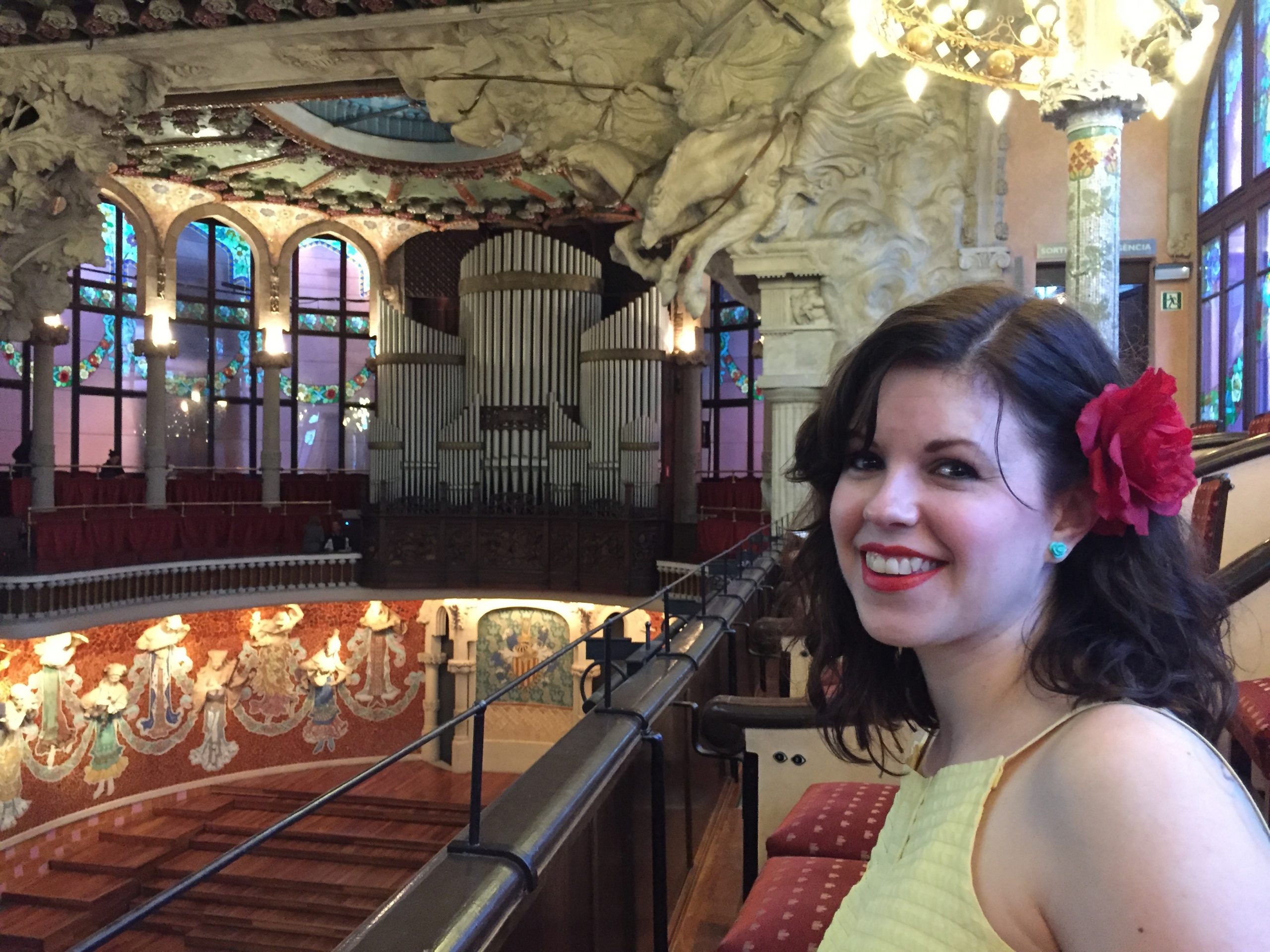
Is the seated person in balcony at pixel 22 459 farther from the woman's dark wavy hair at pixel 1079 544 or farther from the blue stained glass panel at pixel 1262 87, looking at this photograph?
the woman's dark wavy hair at pixel 1079 544

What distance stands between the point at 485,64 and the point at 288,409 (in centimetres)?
950

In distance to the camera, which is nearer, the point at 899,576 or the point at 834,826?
the point at 899,576

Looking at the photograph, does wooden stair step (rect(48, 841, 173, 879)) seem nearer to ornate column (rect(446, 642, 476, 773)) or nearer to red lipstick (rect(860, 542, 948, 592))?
ornate column (rect(446, 642, 476, 773))

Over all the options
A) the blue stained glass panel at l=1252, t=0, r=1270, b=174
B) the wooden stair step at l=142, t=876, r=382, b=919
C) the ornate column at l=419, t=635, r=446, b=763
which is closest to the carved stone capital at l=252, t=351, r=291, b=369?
the ornate column at l=419, t=635, r=446, b=763

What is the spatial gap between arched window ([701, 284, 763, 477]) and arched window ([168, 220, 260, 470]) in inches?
253

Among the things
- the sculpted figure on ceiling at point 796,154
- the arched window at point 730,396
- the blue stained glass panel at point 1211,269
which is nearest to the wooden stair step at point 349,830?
the arched window at point 730,396

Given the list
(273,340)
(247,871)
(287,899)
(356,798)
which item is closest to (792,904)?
(287,899)

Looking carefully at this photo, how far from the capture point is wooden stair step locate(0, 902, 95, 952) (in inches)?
347

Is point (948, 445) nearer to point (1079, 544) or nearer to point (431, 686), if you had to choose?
point (1079, 544)

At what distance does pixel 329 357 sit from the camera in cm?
1562

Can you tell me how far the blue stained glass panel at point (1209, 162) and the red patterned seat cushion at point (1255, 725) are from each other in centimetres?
551

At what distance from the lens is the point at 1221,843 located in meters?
0.63

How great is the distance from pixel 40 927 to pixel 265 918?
1.96 meters

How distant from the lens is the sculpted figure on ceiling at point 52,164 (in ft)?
24.4
